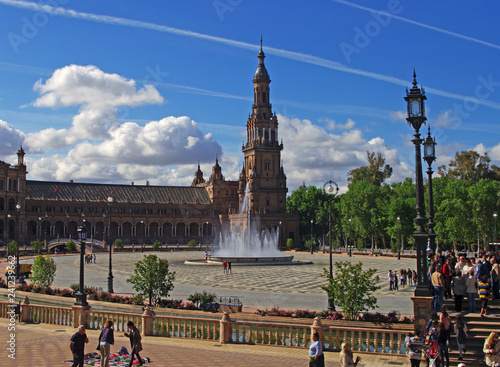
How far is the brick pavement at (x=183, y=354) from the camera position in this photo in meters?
15.9

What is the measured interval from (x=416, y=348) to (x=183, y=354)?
281 inches

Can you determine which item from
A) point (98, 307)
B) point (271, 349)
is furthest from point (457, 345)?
point (98, 307)

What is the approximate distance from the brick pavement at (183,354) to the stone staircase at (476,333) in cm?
159

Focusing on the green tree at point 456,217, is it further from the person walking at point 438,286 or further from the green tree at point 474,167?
the person walking at point 438,286

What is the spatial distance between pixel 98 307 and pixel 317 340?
16680 mm

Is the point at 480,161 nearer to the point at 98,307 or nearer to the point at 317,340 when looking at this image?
the point at 98,307

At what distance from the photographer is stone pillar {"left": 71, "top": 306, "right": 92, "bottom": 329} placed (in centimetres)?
2148

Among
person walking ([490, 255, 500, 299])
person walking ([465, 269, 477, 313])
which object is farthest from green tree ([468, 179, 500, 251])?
person walking ([465, 269, 477, 313])

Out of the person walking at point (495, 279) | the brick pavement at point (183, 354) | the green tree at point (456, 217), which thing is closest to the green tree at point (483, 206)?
the green tree at point (456, 217)

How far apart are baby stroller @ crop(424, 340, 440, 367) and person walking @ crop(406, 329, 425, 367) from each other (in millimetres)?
340

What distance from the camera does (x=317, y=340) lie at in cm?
1398

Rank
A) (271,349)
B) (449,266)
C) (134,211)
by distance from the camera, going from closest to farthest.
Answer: (271,349) → (449,266) → (134,211)

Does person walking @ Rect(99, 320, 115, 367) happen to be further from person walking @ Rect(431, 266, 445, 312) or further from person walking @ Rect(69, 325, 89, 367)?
person walking @ Rect(431, 266, 445, 312)

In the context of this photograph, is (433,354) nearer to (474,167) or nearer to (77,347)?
(77,347)
